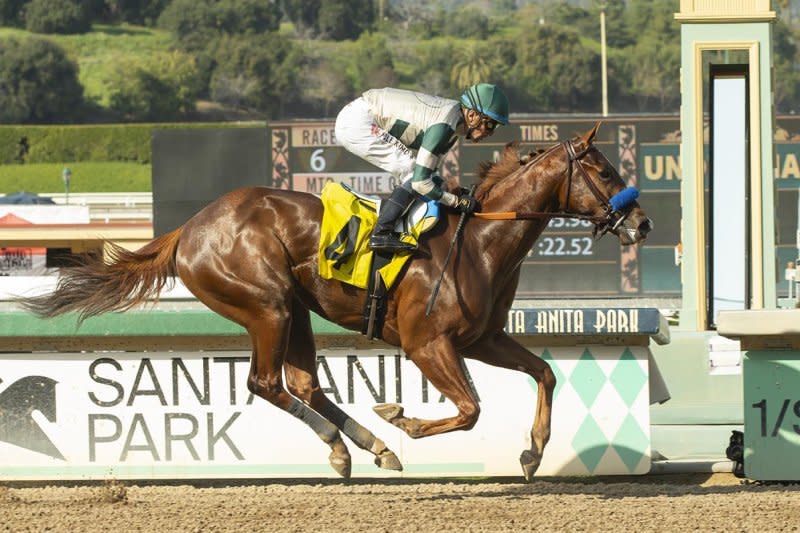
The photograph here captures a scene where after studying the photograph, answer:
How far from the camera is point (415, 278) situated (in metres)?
6.07

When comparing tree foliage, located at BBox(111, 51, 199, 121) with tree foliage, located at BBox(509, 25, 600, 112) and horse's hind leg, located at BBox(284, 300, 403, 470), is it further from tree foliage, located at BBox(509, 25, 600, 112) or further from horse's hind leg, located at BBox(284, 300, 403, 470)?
horse's hind leg, located at BBox(284, 300, 403, 470)

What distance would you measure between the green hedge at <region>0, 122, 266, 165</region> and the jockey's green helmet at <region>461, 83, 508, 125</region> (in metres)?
50.7

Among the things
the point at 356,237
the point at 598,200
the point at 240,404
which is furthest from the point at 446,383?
the point at 240,404

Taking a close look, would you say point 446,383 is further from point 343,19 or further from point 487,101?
point 343,19

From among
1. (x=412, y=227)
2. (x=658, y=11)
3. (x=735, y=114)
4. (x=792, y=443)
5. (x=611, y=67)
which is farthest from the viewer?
(x=658, y=11)

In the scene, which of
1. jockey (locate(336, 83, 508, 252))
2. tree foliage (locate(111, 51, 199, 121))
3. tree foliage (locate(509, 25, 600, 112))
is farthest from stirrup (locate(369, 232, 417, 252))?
tree foliage (locate(509, 25, 600, 112))

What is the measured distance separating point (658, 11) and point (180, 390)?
3244 inches

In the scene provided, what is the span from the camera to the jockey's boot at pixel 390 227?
602 centimetres

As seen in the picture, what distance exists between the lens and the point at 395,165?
634 cm

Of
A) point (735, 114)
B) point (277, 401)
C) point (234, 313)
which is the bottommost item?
point (277, 401)

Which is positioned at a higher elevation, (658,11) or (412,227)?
(658,11)

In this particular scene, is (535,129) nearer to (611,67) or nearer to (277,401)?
(277,401)

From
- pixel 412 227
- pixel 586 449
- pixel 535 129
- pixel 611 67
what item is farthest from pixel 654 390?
pixel 611 67

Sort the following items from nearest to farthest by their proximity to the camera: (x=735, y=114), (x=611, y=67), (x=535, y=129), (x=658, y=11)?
(x=735, y=114)
(x=535, y=129)
(x=611, y=67)
(x=658, y=11)
